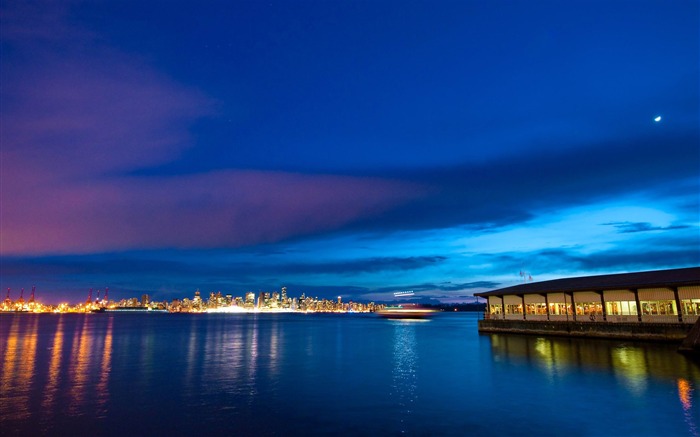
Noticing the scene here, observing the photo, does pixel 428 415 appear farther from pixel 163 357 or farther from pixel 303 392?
pixel 163 357

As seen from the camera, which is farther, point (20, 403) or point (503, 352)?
point (503, 352)

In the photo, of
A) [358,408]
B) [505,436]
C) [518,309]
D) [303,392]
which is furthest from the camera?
[518,309]

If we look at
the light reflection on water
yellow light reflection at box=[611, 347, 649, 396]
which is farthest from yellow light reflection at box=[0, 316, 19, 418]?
yellow light reflection at box=[611, 347, 649, 396]

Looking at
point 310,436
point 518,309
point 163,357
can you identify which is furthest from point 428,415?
point 518,309

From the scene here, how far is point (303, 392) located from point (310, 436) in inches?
408

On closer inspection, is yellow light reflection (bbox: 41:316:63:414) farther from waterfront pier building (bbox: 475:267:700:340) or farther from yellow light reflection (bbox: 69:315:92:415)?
waterfront pier building (bbox: 475:267:700:340)

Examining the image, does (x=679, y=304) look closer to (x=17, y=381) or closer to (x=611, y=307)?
(x=611, y=307)

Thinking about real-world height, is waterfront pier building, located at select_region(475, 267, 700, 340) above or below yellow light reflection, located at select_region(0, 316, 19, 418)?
above

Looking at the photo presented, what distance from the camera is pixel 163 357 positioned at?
1987 inches

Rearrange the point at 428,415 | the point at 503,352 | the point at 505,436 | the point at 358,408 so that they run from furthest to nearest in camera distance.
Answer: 1. the point at 503,352
2. the point at 358,408
3. the point at 428,415
4. the point at 505,436

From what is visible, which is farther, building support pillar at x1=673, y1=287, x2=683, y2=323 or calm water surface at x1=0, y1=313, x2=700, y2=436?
building support pillar at x1=673, y1=287, x2=683, y2=323

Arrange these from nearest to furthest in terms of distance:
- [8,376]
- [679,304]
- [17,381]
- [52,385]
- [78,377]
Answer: [52,385]
[17,381]
[78,377]
[8,376]
[679,304]

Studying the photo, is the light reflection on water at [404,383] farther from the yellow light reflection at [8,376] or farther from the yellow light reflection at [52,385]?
the yellow light reflection at [8,376]

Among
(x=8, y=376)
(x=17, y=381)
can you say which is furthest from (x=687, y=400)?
(x=8, y=376)
